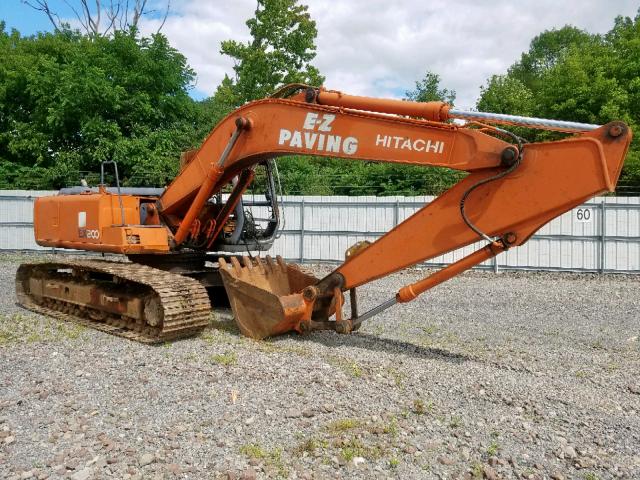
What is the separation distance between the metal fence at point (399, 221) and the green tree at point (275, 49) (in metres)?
12.9

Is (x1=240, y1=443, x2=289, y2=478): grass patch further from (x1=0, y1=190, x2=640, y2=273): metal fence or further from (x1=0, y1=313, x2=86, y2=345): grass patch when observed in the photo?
(x1=0, y1=190, x2=640, y2=273): metal fence

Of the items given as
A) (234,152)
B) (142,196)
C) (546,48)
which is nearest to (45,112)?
(142,196)

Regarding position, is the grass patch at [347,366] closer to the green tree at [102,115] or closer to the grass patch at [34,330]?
the grass patch at [34,330]

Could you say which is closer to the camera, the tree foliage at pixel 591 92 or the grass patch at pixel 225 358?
the grass patch at pixel 225 358

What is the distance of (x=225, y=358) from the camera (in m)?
5.85

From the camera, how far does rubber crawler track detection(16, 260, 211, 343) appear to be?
6430 millimetres

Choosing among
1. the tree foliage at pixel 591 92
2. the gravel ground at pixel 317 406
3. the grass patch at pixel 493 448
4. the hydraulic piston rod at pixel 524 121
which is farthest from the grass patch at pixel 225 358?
the tree foliage at pixel 591 92

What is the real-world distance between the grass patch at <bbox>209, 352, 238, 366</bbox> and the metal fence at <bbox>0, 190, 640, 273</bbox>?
8.36 metres

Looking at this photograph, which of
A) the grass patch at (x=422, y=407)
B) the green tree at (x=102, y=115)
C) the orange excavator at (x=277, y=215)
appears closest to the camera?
the grass patch at (x=422, y=407)

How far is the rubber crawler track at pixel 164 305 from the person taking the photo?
6430 millimetres

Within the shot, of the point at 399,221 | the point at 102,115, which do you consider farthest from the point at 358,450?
the point at 102,115

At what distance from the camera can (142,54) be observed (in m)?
24.6

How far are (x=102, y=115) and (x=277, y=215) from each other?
18.2 metres

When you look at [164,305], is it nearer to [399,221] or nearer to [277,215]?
[277,215]
